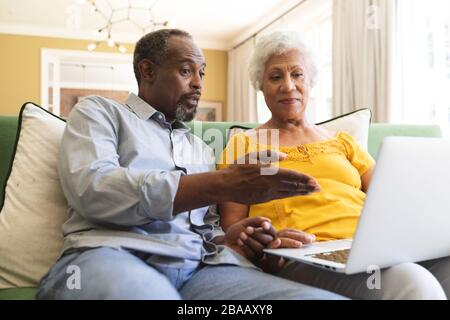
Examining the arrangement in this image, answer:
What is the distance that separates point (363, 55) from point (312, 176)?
A: 2729mm

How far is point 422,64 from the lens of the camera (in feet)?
10.6

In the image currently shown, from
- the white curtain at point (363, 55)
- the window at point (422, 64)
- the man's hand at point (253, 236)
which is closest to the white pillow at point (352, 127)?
the man's hand at point (253, 236)

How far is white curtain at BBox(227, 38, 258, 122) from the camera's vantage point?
244 inches

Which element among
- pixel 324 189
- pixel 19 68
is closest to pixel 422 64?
pixel 324 189

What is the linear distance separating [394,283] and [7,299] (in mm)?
821

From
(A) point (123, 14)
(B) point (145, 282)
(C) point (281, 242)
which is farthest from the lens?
(A) point (123, 14)

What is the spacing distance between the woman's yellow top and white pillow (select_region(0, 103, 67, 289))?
0.47 metres

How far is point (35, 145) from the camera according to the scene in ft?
3.94

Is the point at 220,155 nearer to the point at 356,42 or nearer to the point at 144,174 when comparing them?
the point at 144,174

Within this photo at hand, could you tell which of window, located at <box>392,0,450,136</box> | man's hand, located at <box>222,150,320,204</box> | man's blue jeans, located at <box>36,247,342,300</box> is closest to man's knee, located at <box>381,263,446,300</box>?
man's blue jeans, located at <box>36,247,342,300</box>

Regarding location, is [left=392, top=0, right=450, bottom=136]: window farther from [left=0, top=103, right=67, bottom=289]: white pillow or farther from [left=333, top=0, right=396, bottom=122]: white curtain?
[left=0, top=103, right=67, bottom=289]: white pillow

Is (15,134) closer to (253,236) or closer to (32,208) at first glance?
(32,208)

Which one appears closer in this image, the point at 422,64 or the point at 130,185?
the point at 130,185

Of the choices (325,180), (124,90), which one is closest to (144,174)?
(325,180)
